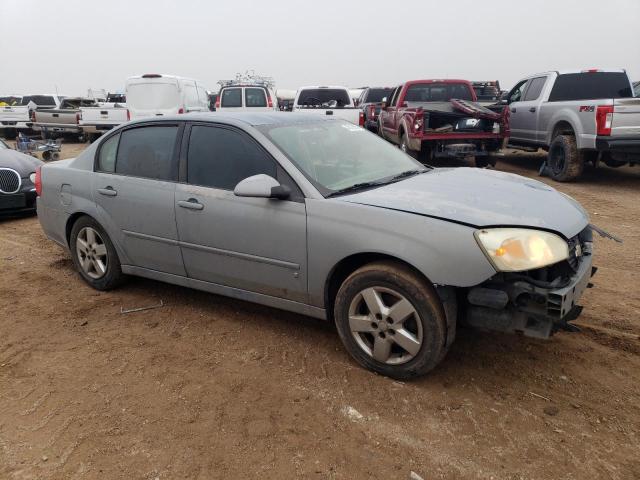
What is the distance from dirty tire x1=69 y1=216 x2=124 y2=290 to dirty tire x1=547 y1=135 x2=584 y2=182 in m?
8.00

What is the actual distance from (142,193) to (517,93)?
33.3 feet

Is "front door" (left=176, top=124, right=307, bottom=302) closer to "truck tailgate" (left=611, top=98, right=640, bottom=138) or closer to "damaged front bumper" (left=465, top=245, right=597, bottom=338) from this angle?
"damaged front bumper" (left=465, top=245, right=597, bottom=338)

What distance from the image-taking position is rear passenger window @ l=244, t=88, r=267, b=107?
14.4 m

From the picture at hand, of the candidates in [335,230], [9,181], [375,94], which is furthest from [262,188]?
[375,94]

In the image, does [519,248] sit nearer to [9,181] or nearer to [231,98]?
[9,181]

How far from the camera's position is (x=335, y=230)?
10.3 feet

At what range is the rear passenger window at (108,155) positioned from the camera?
4398mm

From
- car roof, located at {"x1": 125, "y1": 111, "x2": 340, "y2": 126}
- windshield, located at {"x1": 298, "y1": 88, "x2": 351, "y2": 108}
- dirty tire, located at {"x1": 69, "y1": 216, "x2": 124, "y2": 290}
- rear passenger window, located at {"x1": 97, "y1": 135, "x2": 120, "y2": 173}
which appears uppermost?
windshield, located at {"x1": 298, "y1": 88, "x2": 351, "y2": 108}

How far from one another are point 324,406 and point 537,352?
151 centimetres

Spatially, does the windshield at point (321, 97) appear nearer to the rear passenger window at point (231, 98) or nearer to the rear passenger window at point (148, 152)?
the rear passenger window at point (231, 98)

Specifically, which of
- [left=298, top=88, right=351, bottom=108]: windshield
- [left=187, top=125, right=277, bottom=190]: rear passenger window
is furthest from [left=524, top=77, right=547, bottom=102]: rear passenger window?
[left=187, top=125, right=277, bottom=190]: rear passenger window

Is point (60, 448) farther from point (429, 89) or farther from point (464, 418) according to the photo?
point (429, 89)

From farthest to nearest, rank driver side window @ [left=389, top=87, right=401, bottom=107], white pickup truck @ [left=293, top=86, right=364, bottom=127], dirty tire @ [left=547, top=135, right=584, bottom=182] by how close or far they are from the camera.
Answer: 1. white pickup truck @ [left=293, top=86, right=364, bottom=127]
2. driver side window @ [left=389, top=87, right=401, bottom=107]
3. dirty tire @ [left=547, top=135, right=584, bottom=182]

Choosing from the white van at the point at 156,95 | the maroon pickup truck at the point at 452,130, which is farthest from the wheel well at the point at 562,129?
the white van at the point at 156,95
